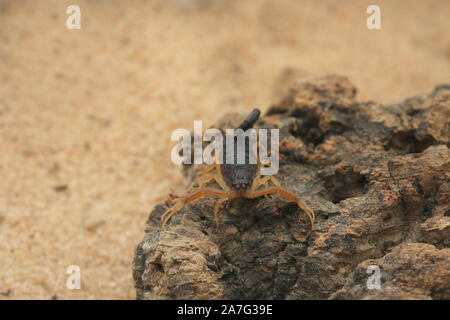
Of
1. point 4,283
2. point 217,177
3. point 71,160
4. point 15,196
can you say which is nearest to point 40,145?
point 71,160

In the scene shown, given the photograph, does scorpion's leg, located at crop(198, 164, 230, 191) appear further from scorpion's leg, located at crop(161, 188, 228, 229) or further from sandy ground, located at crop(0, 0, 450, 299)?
sandy ground, located at crop(0, 0, 450, 299)

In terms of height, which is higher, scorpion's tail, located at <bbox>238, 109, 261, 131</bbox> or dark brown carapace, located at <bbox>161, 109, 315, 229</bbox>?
scorpion's tail, located at <bbox>238, 109, 261, 131</bbox>

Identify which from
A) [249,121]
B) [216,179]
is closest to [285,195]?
[216,179]

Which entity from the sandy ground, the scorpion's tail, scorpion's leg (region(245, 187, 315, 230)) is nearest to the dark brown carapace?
scorpion's leg (region(245, 187, 315, 230))
